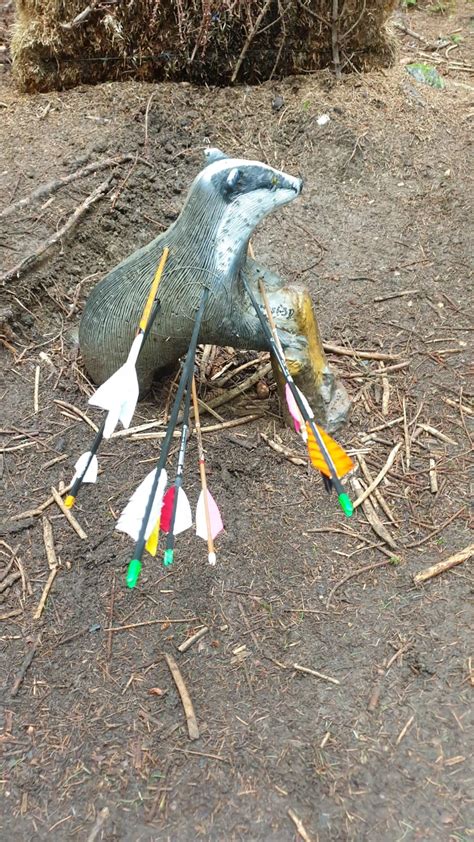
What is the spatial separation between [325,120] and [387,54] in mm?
789

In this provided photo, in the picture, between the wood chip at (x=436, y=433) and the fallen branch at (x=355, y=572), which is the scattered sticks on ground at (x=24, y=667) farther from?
the wood chip at (x=436, y=433)

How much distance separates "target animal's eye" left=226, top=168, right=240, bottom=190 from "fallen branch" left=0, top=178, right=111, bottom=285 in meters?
1.36

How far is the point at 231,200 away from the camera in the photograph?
2449mm

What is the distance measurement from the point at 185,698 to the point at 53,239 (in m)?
2.30

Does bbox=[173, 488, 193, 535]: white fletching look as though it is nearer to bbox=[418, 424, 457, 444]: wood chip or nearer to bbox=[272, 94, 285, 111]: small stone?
bbox=[418, 424, 457, 444]: wood chip

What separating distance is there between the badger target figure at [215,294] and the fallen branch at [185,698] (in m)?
1.14

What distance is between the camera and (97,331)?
9.25ft

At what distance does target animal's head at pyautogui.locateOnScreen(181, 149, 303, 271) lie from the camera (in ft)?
7.89

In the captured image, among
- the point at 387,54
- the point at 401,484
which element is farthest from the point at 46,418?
the point at 387,54

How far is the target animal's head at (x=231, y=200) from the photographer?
7.89 feet

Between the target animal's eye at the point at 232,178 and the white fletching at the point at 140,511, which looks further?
the target animal's eye at the point at 232,178

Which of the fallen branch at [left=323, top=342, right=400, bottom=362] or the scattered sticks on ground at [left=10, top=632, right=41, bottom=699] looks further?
the fallen branch at [left=323, top=342, right=400, bottom=362]


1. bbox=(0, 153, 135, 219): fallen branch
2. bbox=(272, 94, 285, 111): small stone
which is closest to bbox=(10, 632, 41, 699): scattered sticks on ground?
bbox=(0, 153, 135, 219): fallen branch

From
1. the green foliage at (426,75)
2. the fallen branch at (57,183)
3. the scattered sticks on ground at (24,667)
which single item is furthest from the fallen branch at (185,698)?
the green foliage at (426,75)
